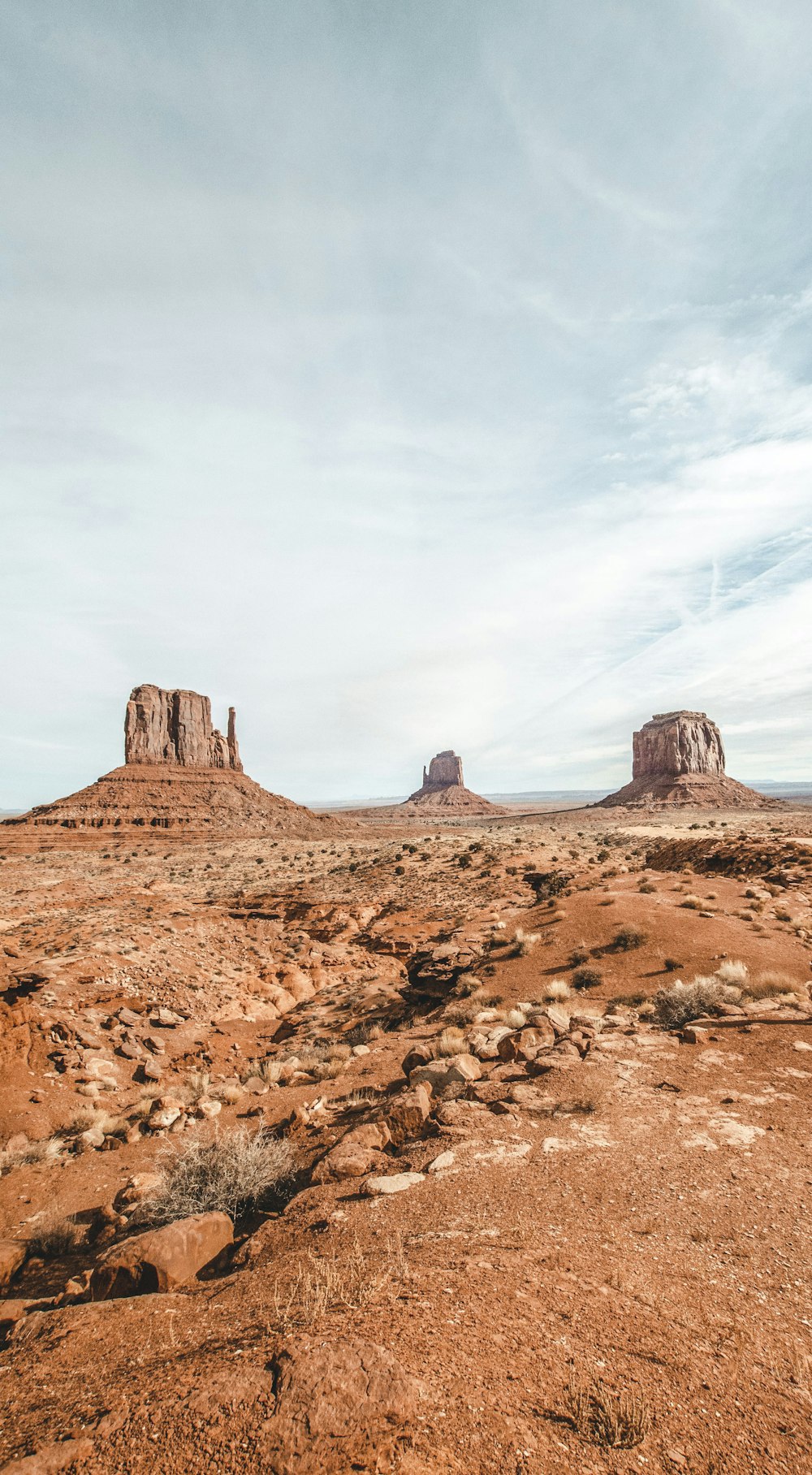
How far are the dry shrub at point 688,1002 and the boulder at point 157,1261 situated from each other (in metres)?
7.85

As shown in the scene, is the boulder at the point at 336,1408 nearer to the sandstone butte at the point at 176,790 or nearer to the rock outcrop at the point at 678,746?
the sandstone butte at the point at 176,790

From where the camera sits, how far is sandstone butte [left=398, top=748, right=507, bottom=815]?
162000 mm

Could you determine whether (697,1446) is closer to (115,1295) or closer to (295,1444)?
(295,1444)

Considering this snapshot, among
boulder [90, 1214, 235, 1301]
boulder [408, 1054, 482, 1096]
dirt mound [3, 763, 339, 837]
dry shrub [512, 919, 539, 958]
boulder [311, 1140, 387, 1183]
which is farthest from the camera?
dirt mound [3, 763, 339, 837]

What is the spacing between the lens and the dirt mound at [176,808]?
75688 millimetres

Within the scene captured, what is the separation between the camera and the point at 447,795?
178 m

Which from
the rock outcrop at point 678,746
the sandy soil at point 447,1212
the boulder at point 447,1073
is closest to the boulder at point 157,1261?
the sandy soil at point 447,1212

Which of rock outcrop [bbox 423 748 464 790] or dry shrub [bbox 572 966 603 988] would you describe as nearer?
dry shrub [bbox 572 966 603 988]

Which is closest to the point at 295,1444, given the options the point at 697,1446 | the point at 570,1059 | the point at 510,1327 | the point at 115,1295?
the point at 510,1327

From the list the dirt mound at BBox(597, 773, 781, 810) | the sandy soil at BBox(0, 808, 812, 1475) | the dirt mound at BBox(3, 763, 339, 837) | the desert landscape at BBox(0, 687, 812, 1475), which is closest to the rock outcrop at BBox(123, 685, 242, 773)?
the dirt mound at BBox(3, 763, 339, 837)

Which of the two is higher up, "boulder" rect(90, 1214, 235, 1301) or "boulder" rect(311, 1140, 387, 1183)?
"boulder" rect(90, 1214, 235, 1301)

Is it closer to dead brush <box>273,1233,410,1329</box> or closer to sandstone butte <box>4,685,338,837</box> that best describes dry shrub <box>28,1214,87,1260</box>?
dead brush <box>273,1233,410,1329</box>

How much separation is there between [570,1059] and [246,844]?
60460 mm

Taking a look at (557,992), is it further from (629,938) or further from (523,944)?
(523,944)
